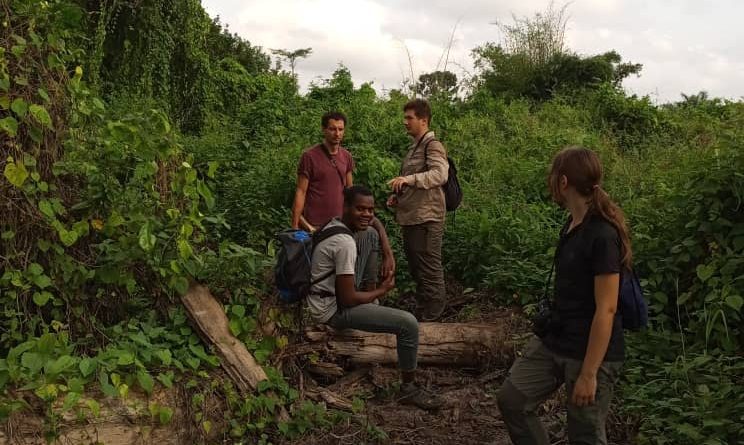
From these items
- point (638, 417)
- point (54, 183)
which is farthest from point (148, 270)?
point (638, 417)

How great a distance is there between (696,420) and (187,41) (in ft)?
31.0

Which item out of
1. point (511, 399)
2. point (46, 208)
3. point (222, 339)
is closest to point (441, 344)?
point (222, 339)

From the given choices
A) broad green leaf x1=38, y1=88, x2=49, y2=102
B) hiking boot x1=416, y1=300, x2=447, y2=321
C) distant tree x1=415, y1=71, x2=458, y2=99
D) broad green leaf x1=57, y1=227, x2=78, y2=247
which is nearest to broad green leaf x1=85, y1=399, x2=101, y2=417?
broad green leaf x1=57, y1=227, x2=78, y2=247

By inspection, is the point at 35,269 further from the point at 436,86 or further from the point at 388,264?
the point at 436,86

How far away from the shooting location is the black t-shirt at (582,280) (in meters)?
2.70

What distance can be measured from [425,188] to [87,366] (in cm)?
294

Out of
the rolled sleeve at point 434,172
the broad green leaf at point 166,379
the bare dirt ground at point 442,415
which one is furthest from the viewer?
the rolled sleeve at point 434,172

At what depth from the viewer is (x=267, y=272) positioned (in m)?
4.94

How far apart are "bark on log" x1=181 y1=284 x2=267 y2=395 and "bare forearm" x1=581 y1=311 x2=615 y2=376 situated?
2.27 m

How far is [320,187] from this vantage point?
18.6 feet

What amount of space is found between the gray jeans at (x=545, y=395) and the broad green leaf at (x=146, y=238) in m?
2.19

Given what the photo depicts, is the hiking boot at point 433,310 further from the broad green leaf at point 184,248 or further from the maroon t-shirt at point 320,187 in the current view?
the broad green leaf at point 184,248

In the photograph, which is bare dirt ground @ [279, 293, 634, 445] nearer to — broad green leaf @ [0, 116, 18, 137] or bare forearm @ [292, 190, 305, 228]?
bare forearm @ [292, 190, 305, 228]

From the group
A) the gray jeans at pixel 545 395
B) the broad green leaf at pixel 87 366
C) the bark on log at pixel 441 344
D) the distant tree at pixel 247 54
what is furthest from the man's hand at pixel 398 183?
the distant tree at pixel 247 54
